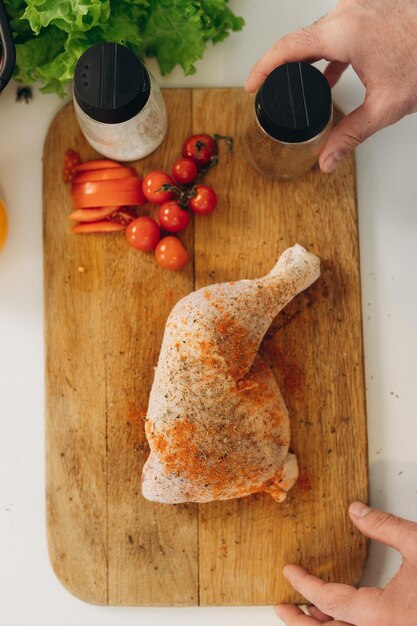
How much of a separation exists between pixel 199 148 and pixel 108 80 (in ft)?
1.36

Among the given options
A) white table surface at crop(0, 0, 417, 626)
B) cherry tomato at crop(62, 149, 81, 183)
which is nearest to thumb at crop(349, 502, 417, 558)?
white table surface at crop(0, 0, 417, 626)

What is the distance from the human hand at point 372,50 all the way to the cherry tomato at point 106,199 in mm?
649

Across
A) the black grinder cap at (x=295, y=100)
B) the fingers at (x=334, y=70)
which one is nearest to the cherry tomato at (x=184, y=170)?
the black grinder cap at (x=295, y=100)

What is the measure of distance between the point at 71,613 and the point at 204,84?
192 centimetres

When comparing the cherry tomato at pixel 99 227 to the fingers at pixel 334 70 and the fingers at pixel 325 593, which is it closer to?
the fingers at pixel 334 70

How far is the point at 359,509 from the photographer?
1.99 metres

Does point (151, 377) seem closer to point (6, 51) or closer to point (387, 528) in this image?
point (387, 528)

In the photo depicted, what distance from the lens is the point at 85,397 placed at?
2.04 meters

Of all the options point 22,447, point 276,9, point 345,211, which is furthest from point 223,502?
point 276,9

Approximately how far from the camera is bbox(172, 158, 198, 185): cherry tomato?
78.9 inches

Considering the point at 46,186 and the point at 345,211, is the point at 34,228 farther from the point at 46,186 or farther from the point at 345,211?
the point at 345,211

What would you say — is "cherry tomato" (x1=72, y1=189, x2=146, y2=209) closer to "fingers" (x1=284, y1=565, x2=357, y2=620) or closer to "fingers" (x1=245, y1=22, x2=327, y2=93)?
"fingers" (x1=245, y1=22, x2=327, y2=93)

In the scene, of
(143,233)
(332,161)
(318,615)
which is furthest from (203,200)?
(318,615)

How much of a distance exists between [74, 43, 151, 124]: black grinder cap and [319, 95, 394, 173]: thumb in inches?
23.6
